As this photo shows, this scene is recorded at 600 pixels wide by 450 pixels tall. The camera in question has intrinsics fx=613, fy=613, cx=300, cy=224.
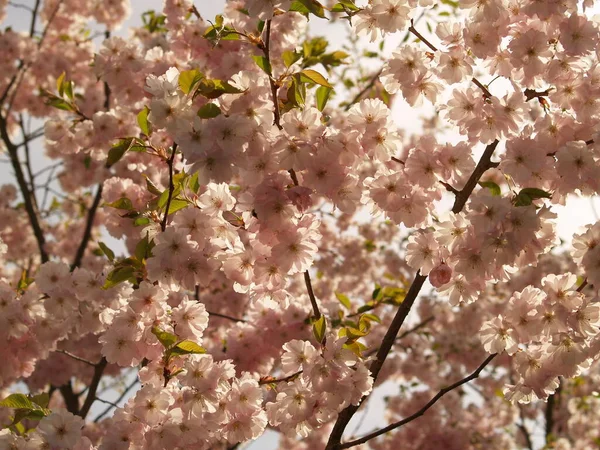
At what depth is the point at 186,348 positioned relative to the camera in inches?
91.9

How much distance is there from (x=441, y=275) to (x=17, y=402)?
5.82 feet

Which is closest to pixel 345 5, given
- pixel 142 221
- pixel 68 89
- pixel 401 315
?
pixel 142 221

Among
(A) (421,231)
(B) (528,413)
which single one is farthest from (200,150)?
(B) (528,413)

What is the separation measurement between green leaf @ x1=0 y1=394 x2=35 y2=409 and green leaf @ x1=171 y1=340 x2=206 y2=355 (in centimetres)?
68

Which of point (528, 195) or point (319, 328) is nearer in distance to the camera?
point (528, 195)

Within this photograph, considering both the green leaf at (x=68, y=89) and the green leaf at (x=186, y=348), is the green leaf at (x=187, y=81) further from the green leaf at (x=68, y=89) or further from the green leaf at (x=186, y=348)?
the green leaf at (x=68, y=89)

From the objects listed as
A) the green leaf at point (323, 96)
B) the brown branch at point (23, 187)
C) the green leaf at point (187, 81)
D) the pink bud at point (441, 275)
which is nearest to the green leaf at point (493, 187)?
the pink bud at point (441, 275)

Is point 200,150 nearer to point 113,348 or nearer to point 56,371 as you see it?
point 113,348

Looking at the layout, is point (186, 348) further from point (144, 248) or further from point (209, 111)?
point (209, 111)

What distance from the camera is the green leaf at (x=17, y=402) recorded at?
2.46 meters

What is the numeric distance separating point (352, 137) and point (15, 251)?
26.8ft

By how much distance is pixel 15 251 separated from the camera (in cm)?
903

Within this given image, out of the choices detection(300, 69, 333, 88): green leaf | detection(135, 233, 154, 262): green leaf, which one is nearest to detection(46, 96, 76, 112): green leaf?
detection(135, 233, 154, 262): green leaf

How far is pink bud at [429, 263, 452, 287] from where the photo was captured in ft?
7.64
